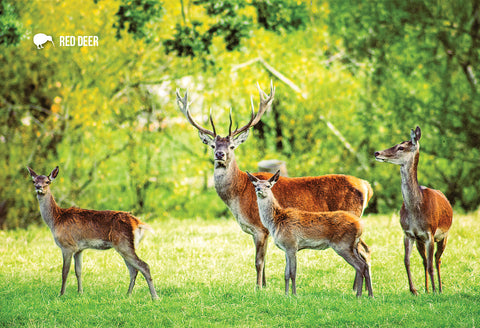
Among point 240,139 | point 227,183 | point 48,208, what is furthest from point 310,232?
point 48,208

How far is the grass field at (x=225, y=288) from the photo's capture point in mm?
6918

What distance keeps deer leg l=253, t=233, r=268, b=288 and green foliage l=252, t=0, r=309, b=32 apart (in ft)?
18.3

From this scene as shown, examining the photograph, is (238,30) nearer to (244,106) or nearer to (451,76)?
(244,106)

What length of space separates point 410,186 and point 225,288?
2647 millimetres

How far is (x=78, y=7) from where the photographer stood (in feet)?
49.3

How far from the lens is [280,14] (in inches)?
505

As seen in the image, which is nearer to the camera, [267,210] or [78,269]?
[267,210]

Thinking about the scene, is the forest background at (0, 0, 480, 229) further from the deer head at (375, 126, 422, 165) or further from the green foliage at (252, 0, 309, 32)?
the deer head at (375, 126, 422, 165)

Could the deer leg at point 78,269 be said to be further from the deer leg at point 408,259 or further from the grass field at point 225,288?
the deer leg at point 408,259

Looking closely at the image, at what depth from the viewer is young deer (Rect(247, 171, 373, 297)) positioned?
7.59m

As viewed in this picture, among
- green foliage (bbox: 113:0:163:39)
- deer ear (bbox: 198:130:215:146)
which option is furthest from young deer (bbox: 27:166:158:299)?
green foliage (bbox: 113:0:163:39)

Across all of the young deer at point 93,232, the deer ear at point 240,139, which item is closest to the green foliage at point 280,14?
the deer ear at point 240,139

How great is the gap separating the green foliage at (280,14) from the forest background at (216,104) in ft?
4.32

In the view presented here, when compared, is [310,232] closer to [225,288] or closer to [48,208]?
[225,288]
